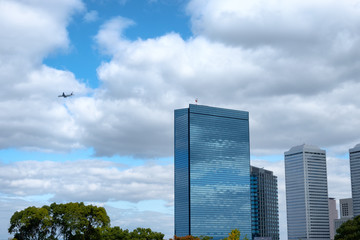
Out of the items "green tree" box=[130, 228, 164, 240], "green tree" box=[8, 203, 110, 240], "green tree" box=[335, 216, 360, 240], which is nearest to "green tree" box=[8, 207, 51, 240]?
"green tree" box=[8, 203, 110, 240]

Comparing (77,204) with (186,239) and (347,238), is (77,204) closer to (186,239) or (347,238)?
(186,239)

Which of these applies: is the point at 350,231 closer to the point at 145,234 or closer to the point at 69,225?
the point at 145,234

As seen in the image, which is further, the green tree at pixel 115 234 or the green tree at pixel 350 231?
the green tree at pixel 115 234

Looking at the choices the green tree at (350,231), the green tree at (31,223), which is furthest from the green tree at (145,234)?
the green tree at (350,231)

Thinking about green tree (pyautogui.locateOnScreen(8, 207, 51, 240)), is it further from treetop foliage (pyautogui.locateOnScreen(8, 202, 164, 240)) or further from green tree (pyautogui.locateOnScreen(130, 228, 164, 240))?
green tree (pyautogui.locateOnScreen(130, 228, 164, 240))

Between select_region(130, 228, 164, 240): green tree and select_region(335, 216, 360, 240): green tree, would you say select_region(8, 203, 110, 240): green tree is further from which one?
select_region(335, 216, 360, 240): green tree

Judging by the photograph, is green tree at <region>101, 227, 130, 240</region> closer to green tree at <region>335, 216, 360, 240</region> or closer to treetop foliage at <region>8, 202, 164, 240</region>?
treetop foliage at <region>8, 202, 164, 240</region>

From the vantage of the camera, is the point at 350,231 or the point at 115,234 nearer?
the point at 350,231

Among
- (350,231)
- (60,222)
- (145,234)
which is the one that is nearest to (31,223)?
(60,222)

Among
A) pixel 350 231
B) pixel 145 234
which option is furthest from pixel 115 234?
pixel 350 231

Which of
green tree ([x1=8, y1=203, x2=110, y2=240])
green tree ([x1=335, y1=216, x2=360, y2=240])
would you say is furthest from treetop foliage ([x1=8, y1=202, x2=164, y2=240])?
green tree ([x1=335, y1=216, x2=360, y2=240])

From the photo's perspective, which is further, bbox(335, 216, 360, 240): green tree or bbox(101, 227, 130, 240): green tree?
bbox(101, 227, 130, 240): green tree

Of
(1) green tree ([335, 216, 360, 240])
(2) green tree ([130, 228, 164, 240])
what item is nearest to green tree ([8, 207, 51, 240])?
(2) green tree ([130, 228, 164, 240])

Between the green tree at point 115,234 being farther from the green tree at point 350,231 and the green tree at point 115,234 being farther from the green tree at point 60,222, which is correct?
the green tree at point 350,231
